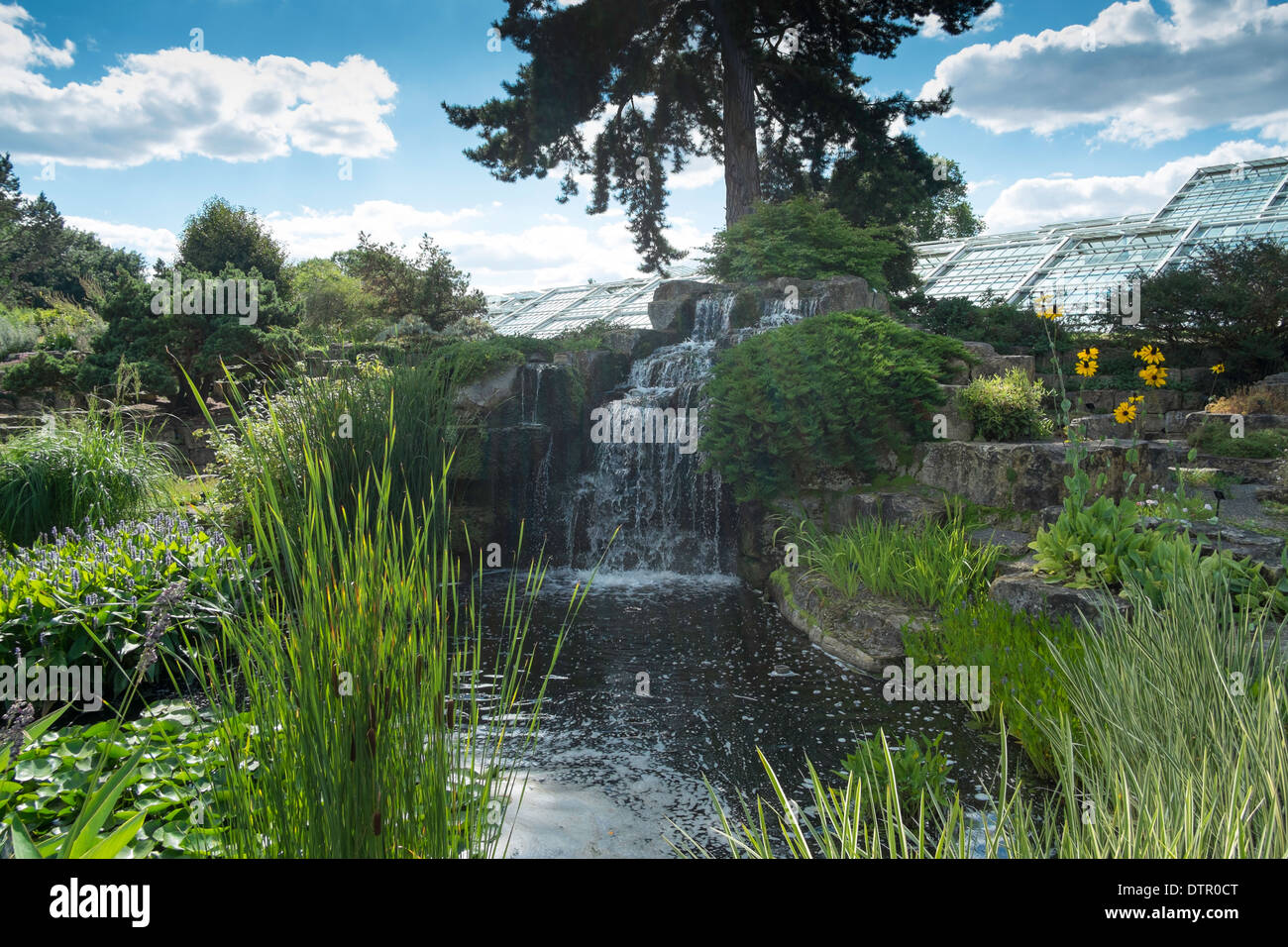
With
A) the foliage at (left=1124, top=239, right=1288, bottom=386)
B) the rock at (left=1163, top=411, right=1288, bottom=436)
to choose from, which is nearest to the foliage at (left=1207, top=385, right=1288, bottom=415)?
the rock at (left=1163, top=411, right=1288, bottom=436)

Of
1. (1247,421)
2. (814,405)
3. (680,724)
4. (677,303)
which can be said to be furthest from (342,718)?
(677,303)

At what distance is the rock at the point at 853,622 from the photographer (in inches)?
203

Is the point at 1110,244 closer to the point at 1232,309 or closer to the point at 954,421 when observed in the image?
the point at 1232,309

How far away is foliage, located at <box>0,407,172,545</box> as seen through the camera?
5.76 meters

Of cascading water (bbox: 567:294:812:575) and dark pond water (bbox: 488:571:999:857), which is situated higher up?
cascading water (bbox: 567:294:812:575)

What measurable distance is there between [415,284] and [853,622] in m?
16.5

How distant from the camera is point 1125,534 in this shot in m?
4.37

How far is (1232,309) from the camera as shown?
40.1 feet

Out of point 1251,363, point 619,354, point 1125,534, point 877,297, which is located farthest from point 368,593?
point 1251,363

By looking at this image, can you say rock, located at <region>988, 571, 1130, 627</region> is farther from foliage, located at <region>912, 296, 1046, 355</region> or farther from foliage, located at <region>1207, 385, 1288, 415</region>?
foliage, located at <region>912, 296, 1046, 355</region>

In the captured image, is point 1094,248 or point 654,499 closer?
point 654,499

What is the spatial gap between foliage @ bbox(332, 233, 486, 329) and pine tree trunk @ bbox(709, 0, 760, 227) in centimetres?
774
